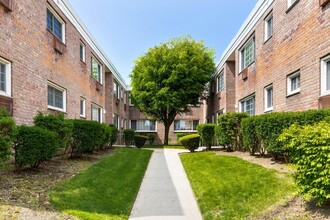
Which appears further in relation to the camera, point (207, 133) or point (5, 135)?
point (207, 133)

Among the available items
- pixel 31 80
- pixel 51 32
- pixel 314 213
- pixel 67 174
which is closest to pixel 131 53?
pixel 51 32

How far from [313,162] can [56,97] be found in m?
10.7

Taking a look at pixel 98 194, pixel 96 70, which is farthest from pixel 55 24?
pixel 98 194

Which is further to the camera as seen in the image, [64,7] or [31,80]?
[64,7]

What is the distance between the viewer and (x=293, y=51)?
9469 millimetres

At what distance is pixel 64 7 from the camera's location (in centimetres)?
1239

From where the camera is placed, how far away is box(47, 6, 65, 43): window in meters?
11.3

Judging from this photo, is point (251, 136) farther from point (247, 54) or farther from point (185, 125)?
point (185, 125)

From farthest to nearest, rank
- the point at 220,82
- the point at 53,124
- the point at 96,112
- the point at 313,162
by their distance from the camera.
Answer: the point at 220,82 → the point at 96,112 → the point at 53,124 → the point at 313,162

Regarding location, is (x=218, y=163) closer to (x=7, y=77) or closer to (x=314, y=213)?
(x=314, y=213)

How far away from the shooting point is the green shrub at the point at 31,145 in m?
6.59

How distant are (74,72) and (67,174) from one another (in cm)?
778

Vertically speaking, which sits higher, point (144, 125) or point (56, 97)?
point (56, 97)

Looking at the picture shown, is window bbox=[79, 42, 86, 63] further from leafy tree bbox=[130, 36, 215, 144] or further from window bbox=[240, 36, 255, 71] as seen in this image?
window bbox=[240, 36, 255, 71]
